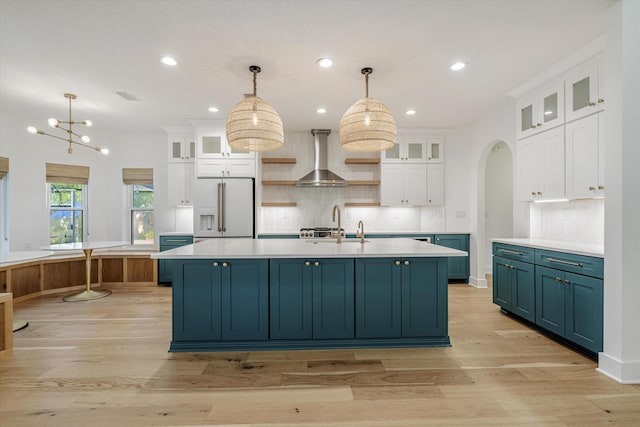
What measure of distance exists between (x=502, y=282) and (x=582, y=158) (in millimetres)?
1576

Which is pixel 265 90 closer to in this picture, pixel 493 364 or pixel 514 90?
pixel 514 90

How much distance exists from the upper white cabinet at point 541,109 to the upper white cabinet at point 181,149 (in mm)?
5068

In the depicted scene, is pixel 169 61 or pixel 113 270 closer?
pixel 169 61

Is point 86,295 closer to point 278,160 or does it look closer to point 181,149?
point 181,149

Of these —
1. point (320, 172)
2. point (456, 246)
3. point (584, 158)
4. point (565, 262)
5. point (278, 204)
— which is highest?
point (320, 172)

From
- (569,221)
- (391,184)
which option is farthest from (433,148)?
(569,221)

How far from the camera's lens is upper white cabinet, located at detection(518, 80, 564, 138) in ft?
10.7

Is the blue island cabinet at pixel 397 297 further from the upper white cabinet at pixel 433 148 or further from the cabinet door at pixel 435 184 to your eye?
the upper white cabinet at pixel 433 148

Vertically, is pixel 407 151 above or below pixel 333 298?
above

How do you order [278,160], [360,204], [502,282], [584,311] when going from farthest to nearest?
[360,204], [278,160], [502,282], [584,311]

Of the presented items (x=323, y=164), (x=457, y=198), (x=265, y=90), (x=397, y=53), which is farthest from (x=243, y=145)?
(x=457, y=198)

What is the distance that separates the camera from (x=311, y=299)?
9.06 feet

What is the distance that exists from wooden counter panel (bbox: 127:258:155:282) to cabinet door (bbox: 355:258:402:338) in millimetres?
4130

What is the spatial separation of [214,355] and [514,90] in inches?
177
